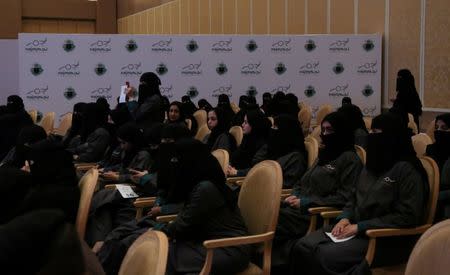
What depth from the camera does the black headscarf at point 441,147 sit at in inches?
180

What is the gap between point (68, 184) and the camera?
3410mm

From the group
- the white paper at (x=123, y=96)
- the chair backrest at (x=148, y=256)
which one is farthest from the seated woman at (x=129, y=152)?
the white paper at (x=123, y=96)

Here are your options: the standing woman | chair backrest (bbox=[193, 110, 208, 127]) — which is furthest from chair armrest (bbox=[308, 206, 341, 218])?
the standing woman

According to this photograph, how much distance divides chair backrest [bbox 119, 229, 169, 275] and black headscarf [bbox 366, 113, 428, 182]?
1827mm

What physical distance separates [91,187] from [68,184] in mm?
148

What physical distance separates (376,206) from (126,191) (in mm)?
1966

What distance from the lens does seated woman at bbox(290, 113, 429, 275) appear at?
326cm

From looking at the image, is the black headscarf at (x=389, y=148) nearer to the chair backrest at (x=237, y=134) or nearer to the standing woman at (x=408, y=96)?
the chair backrest at (x=237, y=134)

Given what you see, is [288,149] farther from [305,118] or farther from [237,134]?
[305,118]

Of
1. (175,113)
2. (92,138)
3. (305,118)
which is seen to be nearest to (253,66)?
(305,118)

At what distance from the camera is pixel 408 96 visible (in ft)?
28.5

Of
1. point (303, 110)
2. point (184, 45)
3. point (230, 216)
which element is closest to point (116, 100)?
point (184, 45)

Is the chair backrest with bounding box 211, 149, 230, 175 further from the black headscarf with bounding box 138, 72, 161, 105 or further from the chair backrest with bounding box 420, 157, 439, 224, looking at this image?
the black headscarf with bounding box 138, 72, 161, 105

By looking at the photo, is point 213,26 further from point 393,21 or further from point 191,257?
point 191,257
